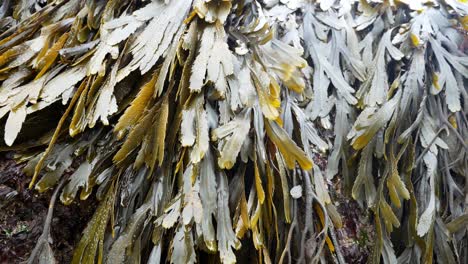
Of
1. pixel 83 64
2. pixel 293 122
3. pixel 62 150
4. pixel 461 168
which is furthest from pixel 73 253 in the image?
pixel 461 168

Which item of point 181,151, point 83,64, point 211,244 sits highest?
point 83,64

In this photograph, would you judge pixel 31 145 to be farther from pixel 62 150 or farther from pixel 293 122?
pixel 293 122

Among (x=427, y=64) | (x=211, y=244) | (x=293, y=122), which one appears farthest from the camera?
(x=427, y=64)

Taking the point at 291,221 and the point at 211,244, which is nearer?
the point at 211,244

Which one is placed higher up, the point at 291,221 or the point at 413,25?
the point at 413,25

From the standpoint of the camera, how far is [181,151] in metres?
1.01

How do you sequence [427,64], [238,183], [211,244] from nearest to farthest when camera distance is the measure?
[211,244] → [238,183] → [427,64]

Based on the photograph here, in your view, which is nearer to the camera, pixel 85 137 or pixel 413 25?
pixel 85 137

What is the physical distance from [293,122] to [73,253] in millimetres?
761

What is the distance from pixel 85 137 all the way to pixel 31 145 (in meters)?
0.16

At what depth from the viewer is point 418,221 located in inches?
43.8

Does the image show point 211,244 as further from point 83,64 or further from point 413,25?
point 413,25

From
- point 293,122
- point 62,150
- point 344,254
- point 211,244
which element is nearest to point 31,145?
point 62,150

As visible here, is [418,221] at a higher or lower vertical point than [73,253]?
lower
